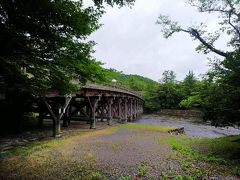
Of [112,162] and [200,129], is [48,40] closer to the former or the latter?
[112,162]

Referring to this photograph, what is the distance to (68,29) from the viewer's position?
5.61m

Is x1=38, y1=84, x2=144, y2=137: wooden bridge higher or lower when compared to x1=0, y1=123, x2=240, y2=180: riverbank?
higher

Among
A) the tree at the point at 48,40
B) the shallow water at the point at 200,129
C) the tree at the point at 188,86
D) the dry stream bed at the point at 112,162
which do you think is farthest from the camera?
the tree at the point at 188,86

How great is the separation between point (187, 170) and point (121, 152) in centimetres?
318

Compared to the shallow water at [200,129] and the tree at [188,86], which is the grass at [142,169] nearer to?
the shallow water at [200,129]

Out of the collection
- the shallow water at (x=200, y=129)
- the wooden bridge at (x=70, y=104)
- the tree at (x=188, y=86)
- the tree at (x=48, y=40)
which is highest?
the tree at (x=188, y=86)

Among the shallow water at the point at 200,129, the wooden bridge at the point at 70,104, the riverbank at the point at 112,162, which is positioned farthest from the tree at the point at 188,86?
the riverbank at the point at 112,162

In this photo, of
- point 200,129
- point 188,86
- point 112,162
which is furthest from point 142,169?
point 188,86

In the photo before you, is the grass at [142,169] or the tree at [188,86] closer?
the grass at [142,169]

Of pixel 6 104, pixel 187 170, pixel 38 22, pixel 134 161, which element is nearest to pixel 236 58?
pixel 187 170

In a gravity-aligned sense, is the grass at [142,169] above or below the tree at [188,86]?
below

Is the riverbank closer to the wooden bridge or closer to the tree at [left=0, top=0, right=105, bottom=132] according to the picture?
the wooden bridge

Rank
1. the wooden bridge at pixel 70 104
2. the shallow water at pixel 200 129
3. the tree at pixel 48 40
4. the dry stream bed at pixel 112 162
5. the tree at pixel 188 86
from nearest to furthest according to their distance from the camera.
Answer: the tree at pixel 48 40
the dry stream bed at pixel 112 162
the wooden bridge at pixel 70 104
the shallow water at pixel 200 129
the tree at pixel 188 86

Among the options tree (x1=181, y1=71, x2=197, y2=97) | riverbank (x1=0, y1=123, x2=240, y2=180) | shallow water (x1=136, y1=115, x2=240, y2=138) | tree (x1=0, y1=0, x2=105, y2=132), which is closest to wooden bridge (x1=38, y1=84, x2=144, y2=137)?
riverbank (x1=0, y1=123, x2=240, y2=180)
